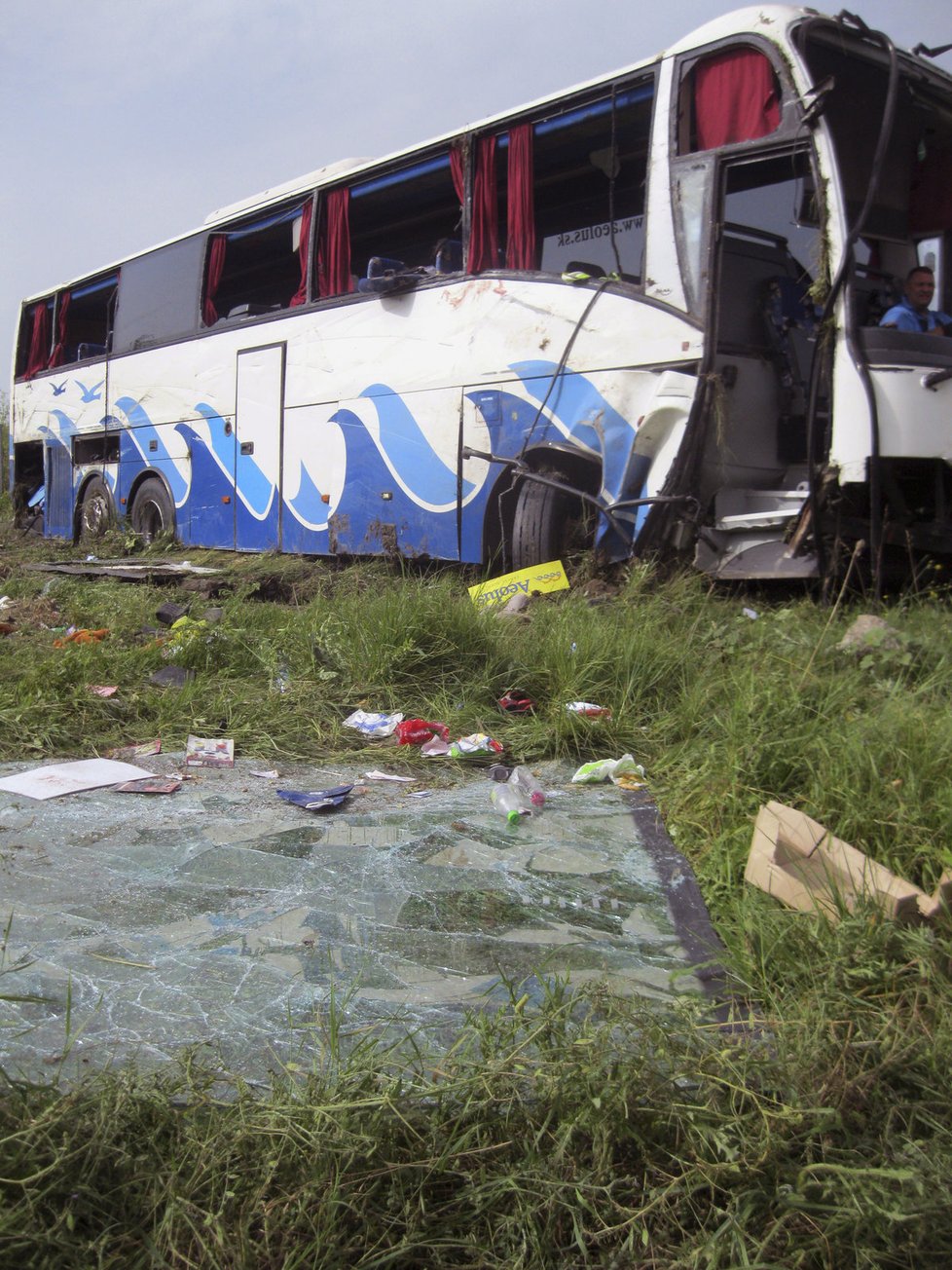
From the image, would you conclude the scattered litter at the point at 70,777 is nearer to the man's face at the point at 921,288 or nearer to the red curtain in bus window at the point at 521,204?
the red curtain in bus window at the point at 521,204

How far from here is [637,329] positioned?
555 centimetres

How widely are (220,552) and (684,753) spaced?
6707 mm

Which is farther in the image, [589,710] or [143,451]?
[143,451]

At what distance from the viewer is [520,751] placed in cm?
375

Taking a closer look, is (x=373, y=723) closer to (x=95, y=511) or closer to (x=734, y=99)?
(x=734, y=99)

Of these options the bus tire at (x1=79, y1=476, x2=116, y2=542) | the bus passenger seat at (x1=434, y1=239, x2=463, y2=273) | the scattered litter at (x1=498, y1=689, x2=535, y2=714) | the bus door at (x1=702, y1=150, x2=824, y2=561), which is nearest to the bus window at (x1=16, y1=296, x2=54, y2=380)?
the bus tire at (x1=79, y1=476, x2=116, y2=542)

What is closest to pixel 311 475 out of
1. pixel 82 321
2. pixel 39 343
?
pixel 82 321

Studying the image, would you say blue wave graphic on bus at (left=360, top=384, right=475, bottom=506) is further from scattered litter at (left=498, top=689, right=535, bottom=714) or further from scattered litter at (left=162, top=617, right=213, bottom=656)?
scattered litter at (left=498, top=689, right=535, bottom=714)

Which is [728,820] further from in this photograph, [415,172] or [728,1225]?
[415,172]

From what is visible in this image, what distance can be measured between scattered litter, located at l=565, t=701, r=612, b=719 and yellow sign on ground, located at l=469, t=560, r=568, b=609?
171 cm

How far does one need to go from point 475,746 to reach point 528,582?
2158 mm

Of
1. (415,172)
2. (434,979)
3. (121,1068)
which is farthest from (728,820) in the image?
(415,172)

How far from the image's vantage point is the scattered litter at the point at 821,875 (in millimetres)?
2176

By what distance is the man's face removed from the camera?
5.67 m
